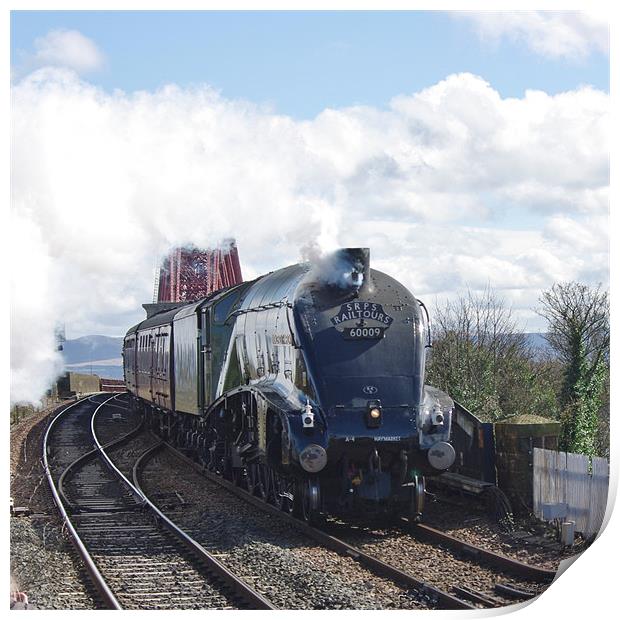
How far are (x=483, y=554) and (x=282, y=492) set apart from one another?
11.0ft

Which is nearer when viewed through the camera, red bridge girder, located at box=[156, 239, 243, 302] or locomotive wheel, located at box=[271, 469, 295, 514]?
locomotive wheel, located at box=[271, 469, 295, 514]

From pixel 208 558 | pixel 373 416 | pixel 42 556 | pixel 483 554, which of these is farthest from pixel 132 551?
pixel 483 554

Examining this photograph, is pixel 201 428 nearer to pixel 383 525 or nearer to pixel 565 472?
pixel 383 525

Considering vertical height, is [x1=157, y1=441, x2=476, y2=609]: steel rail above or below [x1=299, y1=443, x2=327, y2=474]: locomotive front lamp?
below

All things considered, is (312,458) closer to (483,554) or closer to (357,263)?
(483,554)

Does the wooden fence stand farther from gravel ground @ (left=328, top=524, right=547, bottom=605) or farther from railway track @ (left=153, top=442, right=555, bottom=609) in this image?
gravel ground @ (left=328, top=524, right=547, bottom=605)

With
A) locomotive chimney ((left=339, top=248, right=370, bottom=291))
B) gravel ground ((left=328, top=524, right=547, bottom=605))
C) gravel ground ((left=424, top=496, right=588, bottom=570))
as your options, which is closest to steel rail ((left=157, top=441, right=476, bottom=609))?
gravel ground ((left=328, top=524, right=547, bottom=605))

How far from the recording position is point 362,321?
11.6m

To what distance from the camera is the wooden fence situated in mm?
10547

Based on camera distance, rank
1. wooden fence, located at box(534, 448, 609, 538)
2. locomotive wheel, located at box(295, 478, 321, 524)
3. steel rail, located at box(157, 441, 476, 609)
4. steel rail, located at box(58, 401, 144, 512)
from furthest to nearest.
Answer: steel rail, located at box(58, 401, 144, 512), locomotive wheel, located at box(295, 478, 321, 524), wooden fence, located at box(534, 448, 609, 538), steel rail, located at box(157, 441, 476, 609)

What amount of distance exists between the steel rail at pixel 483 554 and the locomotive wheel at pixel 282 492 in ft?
4.91

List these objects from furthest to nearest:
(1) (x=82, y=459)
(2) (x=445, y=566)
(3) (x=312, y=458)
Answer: (1) (x=82, y=459), (3) (x=312, y=458), (2) (x=445, y=566)

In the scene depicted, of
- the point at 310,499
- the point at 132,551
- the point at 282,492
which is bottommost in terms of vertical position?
the point at 132,551

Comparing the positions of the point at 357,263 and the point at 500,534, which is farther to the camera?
the point at 357,263
